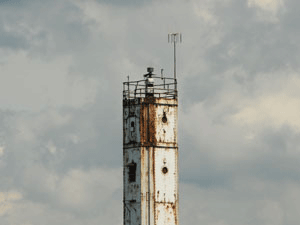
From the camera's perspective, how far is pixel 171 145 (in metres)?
80.4

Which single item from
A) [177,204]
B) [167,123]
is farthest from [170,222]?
[167,123]

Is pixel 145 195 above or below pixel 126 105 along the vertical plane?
below

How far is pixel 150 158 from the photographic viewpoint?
79312 mm

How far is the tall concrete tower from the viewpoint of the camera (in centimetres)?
7900

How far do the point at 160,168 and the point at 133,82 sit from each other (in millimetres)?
6835

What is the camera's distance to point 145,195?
7888 centimetres

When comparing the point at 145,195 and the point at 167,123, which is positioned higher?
the point at 167,123

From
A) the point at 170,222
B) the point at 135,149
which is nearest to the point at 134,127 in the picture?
the point at 135,149

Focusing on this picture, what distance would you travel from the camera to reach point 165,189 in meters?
79.5

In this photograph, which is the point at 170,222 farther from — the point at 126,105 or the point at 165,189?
the point at 126,105

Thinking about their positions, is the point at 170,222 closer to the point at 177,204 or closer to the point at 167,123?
the point at 177,204

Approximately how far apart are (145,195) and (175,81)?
906 centimetres

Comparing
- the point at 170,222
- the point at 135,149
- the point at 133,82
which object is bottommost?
the point at 170,222

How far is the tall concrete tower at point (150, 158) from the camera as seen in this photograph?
259ft
